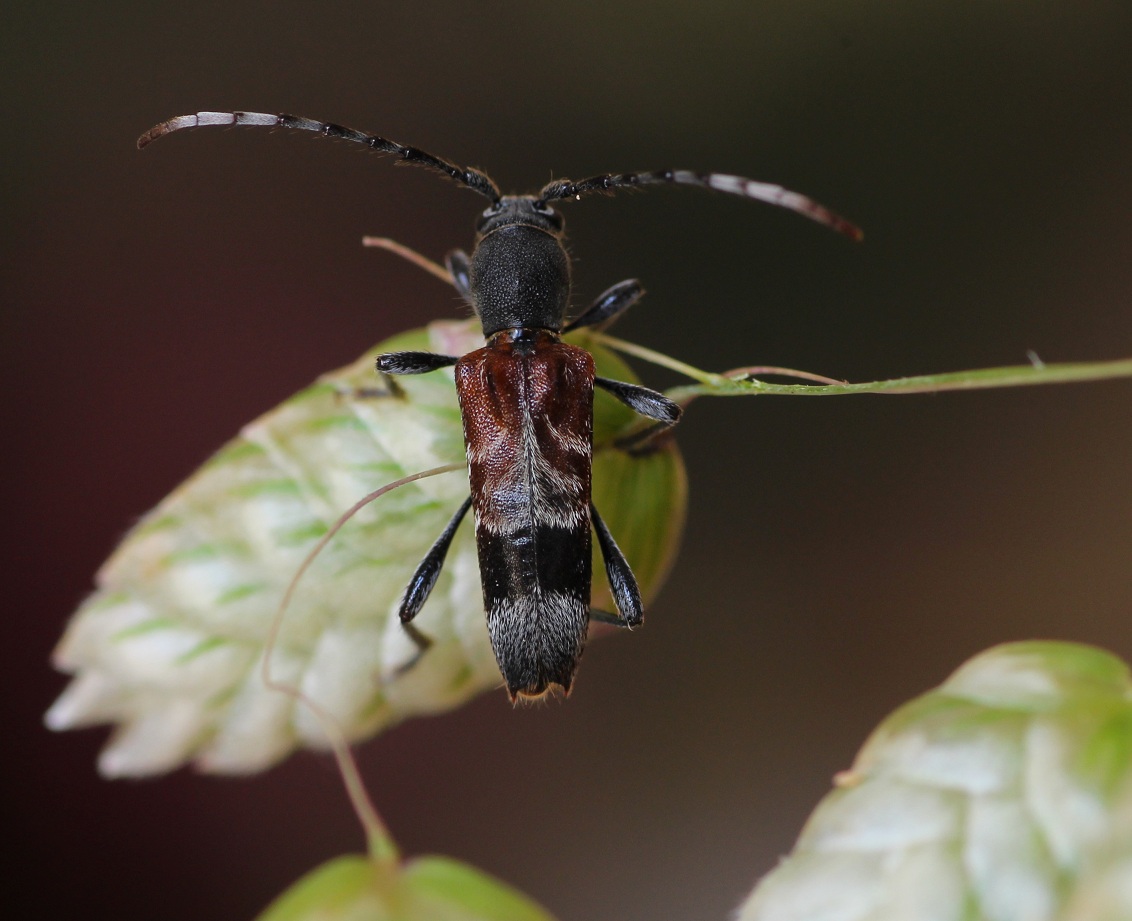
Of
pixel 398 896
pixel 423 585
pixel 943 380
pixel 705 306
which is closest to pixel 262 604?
pixel 423 585

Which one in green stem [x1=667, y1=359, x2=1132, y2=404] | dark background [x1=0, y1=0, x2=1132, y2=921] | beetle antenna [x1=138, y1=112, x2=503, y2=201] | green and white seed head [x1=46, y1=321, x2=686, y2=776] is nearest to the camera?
green stem [x1=667, y1=359, x2=1132, y2=404]

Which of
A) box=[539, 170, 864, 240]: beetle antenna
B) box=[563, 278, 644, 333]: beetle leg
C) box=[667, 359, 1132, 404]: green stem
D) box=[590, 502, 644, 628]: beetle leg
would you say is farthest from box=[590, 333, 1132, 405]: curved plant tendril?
box=[563, 278, 644, 333]: beetle leg

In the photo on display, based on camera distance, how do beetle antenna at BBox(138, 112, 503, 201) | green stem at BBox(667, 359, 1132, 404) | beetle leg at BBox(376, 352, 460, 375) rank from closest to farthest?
green stem at BBox(667, 359, 1132, 404) < beetle leg at BBox(376, 352, 460, 375) < beetle antenna at BBox(138, 112, 503, 201)

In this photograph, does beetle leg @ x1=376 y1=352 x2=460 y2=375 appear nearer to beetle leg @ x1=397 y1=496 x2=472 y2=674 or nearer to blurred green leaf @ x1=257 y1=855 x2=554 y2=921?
beetle leg @ x1=397 y1=496 x2=472 y2=674

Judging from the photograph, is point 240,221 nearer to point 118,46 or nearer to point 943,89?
point 118,46

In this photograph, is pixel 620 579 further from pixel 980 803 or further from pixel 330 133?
pixel 330 133

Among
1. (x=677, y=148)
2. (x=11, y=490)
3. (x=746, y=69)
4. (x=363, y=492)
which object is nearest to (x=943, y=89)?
(x=746, y=69)

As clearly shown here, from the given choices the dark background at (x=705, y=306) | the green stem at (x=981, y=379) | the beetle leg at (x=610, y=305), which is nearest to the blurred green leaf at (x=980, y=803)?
the green stem at (x=981, y=379)
